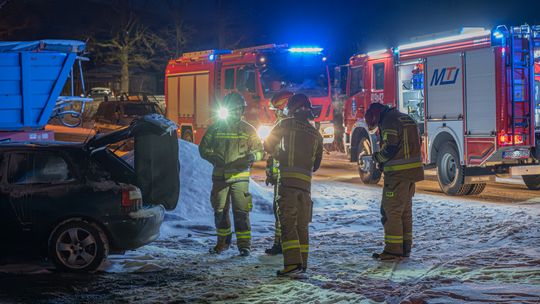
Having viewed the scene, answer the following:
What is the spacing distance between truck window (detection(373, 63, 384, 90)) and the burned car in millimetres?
9400

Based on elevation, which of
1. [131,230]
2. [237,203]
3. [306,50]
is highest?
[306,50]

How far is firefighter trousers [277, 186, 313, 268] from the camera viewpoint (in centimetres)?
727

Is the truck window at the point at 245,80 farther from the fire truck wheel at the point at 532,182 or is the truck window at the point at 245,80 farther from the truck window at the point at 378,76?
the fire truck wheel at the point at 532,182

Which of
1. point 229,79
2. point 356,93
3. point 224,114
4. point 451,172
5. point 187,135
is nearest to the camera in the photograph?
point 224,114

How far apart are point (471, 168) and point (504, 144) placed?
931mm

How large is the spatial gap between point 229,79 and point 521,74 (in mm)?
10125

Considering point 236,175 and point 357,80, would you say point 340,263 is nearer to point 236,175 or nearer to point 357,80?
point 236,175

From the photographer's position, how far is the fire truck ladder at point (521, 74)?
12.6m

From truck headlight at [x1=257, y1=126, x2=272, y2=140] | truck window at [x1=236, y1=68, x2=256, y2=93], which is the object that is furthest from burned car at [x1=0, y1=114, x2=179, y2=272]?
truck window at [x1=236, y1=68, x2=256, y2=93]

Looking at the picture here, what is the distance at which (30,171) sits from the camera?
761 centimetres

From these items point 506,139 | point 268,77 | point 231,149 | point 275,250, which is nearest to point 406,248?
point 275,250

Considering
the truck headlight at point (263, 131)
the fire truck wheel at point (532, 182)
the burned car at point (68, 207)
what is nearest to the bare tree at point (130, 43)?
the truck headlight at point (263, 131)

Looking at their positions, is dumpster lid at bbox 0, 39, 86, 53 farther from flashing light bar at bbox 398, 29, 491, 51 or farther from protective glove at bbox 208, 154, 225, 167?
flashing light bar at bbox 398, 29, 491, 51

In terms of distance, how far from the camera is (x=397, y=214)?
8039mm
